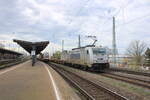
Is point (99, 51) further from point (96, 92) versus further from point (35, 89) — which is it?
point (35, 89)

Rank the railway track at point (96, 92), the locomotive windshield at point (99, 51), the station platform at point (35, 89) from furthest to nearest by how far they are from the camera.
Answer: the locomotive windshield at point (99, 51) → the railway track at point (96, 92) → the station platform at point (35, 89)

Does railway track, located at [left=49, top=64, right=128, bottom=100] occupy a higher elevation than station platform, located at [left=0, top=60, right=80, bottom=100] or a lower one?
lower

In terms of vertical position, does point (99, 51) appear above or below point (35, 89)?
above

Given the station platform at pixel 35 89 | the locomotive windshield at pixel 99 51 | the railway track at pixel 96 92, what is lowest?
the railway track at pixel 96 92

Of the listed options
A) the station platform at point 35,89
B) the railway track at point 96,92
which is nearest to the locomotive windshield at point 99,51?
the station platform at point 35,89

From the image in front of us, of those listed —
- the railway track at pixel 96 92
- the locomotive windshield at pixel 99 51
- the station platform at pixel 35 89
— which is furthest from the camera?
the locomotive windshield at pixel 99 51

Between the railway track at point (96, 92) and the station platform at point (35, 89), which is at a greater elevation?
the station platform at point (35, 89)

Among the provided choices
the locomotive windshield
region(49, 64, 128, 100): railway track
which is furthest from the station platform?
the locomotive windshield

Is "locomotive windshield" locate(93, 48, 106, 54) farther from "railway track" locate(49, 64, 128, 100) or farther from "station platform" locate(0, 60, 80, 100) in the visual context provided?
"railway track" locate(49, 64, 128, 100)

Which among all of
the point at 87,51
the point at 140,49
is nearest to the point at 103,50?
the point at 87,51

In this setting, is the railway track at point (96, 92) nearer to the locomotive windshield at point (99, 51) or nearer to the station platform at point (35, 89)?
the station platform at point (35, 89)

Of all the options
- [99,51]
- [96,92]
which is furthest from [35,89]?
[99,51]

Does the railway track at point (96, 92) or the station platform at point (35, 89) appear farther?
the railway track at point (96, 92)

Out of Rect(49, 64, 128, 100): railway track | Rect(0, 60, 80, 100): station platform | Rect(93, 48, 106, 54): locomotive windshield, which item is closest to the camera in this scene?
Rect(0, 60, 80, 100): station platform
